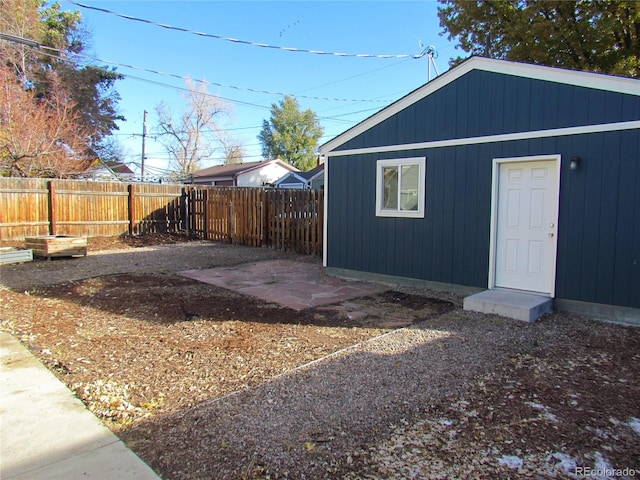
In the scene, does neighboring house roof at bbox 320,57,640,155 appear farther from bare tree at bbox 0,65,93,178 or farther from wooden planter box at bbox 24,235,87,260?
bare tree at bbox 0,65,93,178

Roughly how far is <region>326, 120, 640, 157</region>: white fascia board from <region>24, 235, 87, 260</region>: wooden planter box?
7.16 m

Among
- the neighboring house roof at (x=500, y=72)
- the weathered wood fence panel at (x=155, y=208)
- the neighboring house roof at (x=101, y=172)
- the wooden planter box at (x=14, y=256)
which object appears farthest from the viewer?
the neighboring house roof at (x=101, y=172)

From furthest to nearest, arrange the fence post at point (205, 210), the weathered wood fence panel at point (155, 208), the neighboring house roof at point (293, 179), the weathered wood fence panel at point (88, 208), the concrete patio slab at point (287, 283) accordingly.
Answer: the neighboring house roof at point (293, 179)
the fence post at point (205, 210)
the weathered wood fence panel at point (155, 208)
the weathered wood fence panel at point (88, 208)
the concrete patio slab at point (287, 283)

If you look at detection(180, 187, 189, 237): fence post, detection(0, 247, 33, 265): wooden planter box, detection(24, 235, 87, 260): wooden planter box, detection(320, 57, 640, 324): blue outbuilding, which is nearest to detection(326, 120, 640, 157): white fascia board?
detection(320, 57, 640, 324): blue outbuilding

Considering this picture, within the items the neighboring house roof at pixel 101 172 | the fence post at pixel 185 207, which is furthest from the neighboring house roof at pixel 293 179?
the fence post at pixel 185 207

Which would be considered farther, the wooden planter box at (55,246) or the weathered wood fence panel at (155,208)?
the weathered wood fence panel at (155,208)

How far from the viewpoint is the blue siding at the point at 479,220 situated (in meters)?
5.33

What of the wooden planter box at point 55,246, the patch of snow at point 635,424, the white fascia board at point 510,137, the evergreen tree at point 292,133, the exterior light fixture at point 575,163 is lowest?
the patch of snow at point 635,424

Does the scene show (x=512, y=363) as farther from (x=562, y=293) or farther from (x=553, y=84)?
(x=553, y=84)

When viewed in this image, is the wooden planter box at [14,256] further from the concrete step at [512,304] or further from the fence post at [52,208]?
the concrete step at [512,304]

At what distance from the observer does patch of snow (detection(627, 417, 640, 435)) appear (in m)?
2.85

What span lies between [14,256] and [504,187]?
10.3 m

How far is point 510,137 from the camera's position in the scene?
6215 millimetres

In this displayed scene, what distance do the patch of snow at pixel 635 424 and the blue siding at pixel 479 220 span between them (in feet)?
9.46
